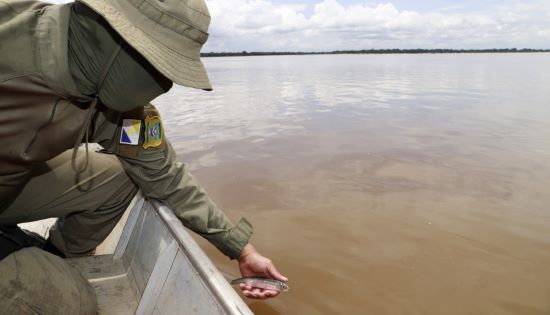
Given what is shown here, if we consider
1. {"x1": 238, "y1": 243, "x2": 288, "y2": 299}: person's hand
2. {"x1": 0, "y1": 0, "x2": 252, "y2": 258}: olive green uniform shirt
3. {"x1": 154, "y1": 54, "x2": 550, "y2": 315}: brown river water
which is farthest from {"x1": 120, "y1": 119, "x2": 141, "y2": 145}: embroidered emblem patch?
{"x1": 154, "y1": 54, "x2": 550, "y2": 315}: brown river water

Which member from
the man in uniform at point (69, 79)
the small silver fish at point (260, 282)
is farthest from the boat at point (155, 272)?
the small silver fish at point (260, 282)

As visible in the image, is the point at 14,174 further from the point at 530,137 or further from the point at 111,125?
the point at 530,137

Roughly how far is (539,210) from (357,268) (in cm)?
241

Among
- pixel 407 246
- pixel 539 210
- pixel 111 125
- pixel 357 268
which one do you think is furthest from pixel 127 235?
pixel 539 210

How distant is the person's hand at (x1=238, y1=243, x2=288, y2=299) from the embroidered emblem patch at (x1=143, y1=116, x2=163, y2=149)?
0.78m

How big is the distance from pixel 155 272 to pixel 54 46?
1.22 meters

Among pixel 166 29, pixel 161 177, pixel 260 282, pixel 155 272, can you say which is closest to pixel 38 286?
pixel 155 272

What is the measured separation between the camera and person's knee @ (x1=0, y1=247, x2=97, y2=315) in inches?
66.3

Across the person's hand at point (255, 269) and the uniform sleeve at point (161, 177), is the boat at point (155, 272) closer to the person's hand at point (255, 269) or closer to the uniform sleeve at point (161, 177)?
the uniform sleeve at point (161, 177)

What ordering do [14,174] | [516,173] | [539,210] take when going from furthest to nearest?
1. [516,173]
2. [539,210]
3. [14,174]

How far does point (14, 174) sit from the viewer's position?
179 centimetres

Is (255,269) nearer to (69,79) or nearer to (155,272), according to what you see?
(155,272)

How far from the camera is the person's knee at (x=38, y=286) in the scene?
5.52 feet

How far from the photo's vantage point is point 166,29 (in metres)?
1.59
